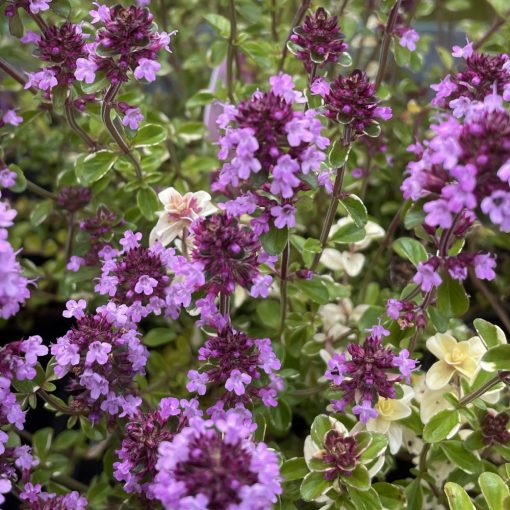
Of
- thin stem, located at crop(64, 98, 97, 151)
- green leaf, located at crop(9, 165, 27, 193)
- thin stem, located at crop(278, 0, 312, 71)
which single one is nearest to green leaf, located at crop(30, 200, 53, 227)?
green leaf, located at crop(9, 165, 27, 193)

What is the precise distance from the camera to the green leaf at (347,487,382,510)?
1121 mm

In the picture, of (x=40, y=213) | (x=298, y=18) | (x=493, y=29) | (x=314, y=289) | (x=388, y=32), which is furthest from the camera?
(x=493, y=29)

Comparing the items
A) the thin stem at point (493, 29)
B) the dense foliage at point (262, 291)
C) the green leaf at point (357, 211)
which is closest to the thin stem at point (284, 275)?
the dense foliage at point (262, 291)

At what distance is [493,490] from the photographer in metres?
1.14

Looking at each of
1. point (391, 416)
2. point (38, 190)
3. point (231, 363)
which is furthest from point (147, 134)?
point (391, 416)

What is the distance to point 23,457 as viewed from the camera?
3.90ft

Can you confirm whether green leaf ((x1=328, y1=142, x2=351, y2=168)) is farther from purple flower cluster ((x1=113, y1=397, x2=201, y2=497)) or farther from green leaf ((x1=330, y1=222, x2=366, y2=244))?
purple flower cluster ((x1=113, y1=397, x2=201, y2=497))

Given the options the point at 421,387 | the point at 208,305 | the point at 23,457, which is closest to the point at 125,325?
the point at 208,305

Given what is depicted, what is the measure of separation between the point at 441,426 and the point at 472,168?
602 millimetres

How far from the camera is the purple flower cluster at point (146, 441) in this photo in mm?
1046

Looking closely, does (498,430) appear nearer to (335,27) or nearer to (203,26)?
(335,27)

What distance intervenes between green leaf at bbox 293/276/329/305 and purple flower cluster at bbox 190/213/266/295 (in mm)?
323

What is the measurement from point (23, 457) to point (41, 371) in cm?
16

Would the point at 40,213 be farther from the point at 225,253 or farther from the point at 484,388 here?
the point at 484,388
